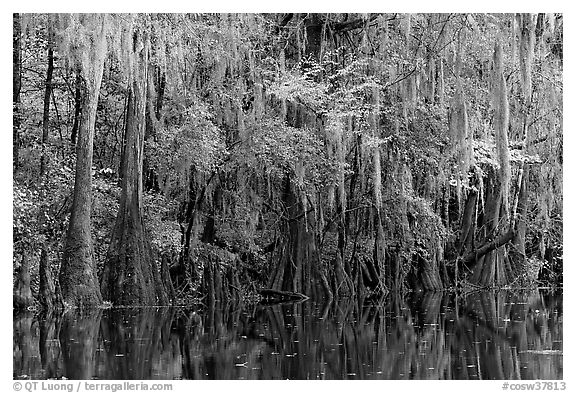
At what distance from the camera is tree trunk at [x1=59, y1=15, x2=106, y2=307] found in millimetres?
12859

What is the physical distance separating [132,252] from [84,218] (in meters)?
0.84

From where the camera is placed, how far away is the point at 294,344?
9.23 metres

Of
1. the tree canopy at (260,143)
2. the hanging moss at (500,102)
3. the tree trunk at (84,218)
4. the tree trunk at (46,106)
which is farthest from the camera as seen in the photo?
the tree trunk at (46,106)

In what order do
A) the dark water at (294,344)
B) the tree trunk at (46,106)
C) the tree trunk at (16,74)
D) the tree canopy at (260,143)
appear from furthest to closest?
the tree trunk at (46,106) → the tree trunk at (16,74) → the tree canopy at (260,143) → the dark water at (294,344)

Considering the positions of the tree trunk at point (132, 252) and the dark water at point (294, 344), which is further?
the tree trunk at point (132, 252)

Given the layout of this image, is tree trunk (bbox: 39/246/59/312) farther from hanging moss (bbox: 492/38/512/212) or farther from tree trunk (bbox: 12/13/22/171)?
hanging moss (bbox: 492/38/512/212)

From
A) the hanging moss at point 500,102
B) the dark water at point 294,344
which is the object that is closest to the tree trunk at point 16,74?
the dark water at point 294,344

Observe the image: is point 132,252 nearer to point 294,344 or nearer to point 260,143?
point 260,143

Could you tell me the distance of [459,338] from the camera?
9656mm

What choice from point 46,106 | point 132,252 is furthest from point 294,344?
point 46,106

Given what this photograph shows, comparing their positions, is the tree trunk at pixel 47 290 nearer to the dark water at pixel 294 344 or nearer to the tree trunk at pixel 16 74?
the dark water at pixel 294 344

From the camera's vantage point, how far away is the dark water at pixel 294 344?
7.43 m

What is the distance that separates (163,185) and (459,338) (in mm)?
8275

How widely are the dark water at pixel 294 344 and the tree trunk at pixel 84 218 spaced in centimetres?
47
